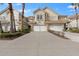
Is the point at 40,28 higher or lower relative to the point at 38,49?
higher

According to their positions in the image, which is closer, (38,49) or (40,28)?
(38,49)

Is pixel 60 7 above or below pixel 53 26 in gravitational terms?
above

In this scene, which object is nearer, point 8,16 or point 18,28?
point 8,16

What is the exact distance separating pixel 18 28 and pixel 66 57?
15290 millimetres

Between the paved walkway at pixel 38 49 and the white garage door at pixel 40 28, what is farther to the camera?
the white garage door at pixel 40 28

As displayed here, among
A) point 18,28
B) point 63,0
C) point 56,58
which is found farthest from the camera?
point 18,28

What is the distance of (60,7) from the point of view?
49.7 ft

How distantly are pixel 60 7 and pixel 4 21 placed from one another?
6.24m

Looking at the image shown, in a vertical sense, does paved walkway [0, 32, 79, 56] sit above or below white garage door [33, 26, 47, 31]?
below

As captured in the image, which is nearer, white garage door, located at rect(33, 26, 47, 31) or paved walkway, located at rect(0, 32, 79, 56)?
paved walkway, located at rect(0, 32, 79, 56)

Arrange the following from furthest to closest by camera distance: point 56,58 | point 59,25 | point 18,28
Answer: point 18,28
point 59,25
point 56,58

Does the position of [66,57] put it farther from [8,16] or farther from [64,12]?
[8,16]

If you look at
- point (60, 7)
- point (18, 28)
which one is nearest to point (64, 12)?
point (60, 7)

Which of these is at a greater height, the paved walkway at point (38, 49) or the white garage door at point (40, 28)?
the white garage door at point (40, 28)
